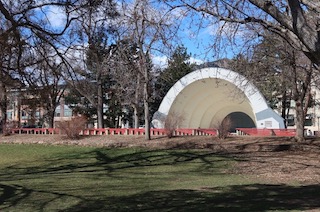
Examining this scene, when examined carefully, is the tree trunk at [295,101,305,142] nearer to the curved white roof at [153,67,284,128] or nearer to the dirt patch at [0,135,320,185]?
the dirt patch at [0,135,320,185]

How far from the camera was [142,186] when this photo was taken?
12.9m

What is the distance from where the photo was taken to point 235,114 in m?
61.7

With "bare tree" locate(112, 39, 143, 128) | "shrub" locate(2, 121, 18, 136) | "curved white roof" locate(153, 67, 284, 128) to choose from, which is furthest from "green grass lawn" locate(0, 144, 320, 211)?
"shrub" locate(2, 121, 18, 136)

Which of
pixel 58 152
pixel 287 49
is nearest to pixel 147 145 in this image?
pixel 58 152

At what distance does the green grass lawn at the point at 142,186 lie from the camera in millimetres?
9312

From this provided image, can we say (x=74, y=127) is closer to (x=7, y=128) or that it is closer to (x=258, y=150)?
(x=7, y=128)

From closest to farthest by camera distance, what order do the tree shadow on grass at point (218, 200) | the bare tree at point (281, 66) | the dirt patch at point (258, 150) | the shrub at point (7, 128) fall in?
the tree shadow on grass at point (218, 200) < the dirt patch at point (258, 150) < the bare tree at point (281, 66) < the shrub at point (7, 128)

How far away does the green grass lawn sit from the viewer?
9.31 metres

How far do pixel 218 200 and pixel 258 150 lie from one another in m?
12.2

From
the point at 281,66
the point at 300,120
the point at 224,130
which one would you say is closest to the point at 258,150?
the point at 300,120

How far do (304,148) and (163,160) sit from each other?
7075mm

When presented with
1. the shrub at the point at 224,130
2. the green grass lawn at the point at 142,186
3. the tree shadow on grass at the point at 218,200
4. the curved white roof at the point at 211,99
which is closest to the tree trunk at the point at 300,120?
the curved white roof at the point at 211,99

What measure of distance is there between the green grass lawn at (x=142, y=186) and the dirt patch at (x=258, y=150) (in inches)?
41.6

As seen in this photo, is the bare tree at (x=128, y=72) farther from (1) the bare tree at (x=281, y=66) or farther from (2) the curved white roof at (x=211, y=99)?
(1) the bare tree at (x=281, y=66)
